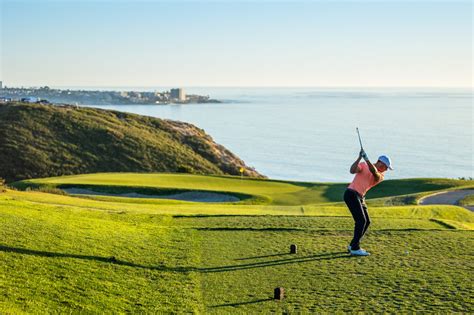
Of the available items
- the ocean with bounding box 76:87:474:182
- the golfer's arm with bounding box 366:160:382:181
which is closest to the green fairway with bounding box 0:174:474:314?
the golfer's arm with bounding box 366:160:382:181

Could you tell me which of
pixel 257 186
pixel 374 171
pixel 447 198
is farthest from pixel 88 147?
pixel 374 171

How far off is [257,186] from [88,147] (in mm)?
39626

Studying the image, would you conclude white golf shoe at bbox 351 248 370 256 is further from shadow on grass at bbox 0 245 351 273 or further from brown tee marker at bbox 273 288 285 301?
brown tee marker at bbox 273 288 285 301

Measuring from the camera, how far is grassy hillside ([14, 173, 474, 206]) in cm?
3647

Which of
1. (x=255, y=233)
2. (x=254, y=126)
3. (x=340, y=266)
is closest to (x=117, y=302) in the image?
(x=340, y=266)

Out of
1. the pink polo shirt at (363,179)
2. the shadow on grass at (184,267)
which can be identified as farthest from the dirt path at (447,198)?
the shadow on grass at (184,267)

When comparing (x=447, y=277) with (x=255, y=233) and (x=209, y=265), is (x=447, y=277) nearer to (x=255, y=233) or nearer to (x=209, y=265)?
(x=209, y=265)

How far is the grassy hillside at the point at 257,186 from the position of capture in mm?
36469

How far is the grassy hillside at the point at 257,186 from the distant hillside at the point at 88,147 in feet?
71.1

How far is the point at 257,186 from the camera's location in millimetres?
42656

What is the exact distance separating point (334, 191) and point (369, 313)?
3302 cm

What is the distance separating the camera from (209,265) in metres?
12.0

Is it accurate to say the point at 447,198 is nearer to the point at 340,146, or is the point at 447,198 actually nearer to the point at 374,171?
the point at 374,171

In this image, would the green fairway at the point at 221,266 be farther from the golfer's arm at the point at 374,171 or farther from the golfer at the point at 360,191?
the golfer's arm at the point at 374,171
